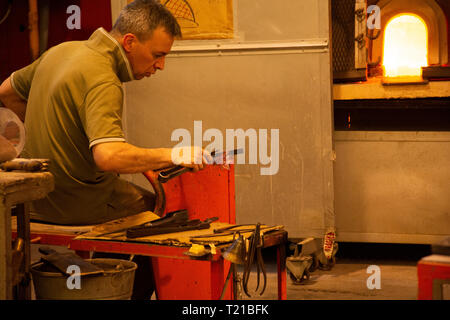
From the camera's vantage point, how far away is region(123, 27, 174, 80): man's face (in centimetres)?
278

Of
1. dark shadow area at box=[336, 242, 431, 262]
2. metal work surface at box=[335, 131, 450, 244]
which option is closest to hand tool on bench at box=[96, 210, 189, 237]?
metal work surface at box=[335, 131, 450, 244]

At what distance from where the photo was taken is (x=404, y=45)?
171 inches

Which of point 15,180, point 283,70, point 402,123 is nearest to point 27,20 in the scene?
point 283,70

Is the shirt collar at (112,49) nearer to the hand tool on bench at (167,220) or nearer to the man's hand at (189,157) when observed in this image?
the man's hand at (189,157)

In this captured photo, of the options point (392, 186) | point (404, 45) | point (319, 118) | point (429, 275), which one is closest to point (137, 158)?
point (429, 275)

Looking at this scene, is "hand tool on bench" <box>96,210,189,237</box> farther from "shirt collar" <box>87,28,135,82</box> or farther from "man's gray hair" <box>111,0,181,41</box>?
"man's gray hair" <box>111,0,181,41</box>

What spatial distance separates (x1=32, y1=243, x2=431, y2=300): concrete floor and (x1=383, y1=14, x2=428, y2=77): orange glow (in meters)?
1.25

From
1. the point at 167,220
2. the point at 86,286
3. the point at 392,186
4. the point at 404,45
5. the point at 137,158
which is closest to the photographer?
the point at 86,286

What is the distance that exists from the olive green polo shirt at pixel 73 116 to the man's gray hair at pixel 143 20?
0.27ft

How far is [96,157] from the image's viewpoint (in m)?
2.44

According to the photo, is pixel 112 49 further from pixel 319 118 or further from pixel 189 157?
pixel 319 118

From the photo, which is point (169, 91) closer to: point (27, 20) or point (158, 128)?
point (158, 128)

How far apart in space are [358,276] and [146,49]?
A: 6.83 feet

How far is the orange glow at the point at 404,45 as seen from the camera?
429 centimetres
